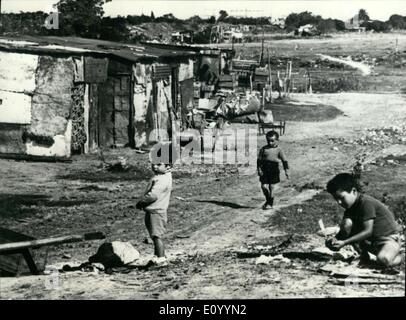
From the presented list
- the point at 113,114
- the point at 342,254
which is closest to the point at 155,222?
the point at 342,254

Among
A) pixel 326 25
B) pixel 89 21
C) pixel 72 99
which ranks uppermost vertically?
pixel 326 25

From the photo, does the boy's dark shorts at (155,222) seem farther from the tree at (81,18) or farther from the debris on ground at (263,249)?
the tree at (81,18)

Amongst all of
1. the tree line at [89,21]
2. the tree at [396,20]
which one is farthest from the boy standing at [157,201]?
the tree line at [89,21]

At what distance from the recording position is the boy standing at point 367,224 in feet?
19.4

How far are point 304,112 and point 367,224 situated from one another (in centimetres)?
1715

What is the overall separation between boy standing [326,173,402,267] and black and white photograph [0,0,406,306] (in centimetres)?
2

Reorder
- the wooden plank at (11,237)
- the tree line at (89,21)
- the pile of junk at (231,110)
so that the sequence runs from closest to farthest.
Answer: the wooden plank at (11,237) < the pile of junk at (231,110) < the tree line at (89,21)

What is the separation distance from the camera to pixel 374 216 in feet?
19.5

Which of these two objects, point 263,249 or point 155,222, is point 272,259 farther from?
point 155,222

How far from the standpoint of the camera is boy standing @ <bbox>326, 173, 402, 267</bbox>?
5.91m

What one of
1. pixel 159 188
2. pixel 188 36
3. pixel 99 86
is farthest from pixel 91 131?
pixel 188 36

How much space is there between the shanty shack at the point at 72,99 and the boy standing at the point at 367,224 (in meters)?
9.93
